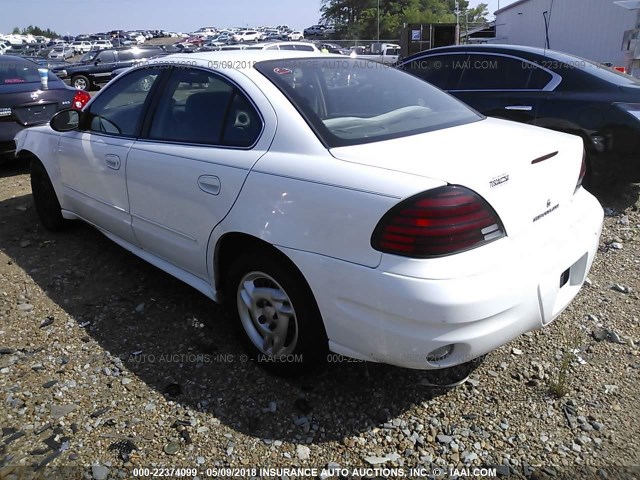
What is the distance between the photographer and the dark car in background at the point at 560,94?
16.1 feet

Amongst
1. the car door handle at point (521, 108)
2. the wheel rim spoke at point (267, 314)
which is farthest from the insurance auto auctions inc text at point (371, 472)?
the car door handle at point (521, 108)

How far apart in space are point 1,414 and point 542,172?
2787 millimetres

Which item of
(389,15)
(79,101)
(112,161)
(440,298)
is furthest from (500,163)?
(389,15)

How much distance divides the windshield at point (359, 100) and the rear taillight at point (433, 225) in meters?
0.55

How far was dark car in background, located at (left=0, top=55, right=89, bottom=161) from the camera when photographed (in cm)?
678

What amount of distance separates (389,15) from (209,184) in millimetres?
71645

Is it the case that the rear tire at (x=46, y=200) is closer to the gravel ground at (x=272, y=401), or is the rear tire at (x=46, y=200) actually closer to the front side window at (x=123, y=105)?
the front side window at (x=123, y=105)

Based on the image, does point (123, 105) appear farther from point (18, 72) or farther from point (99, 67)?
point (99, 67)

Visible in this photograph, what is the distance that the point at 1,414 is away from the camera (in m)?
2.55

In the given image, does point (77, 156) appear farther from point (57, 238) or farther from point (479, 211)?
point (479, 211)

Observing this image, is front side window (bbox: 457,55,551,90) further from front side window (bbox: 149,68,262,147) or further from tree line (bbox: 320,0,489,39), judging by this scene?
tree line (bbox: 320,0,489,39)

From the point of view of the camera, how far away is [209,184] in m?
2.72

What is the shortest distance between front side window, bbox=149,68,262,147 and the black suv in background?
19.4 metres

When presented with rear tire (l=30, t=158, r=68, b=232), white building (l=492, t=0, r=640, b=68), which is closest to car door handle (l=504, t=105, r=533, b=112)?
rear tire (l=30, t=158, r=68, b=232)
